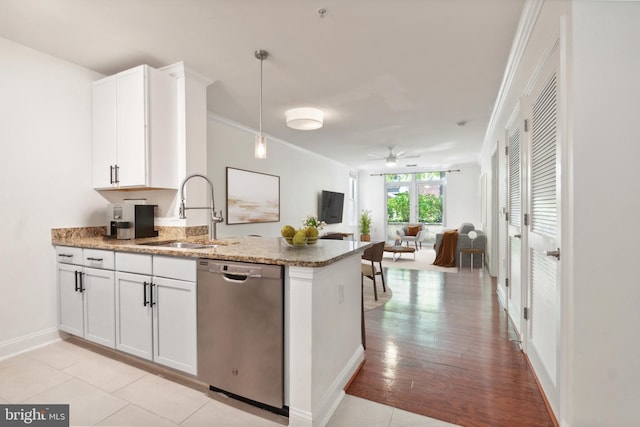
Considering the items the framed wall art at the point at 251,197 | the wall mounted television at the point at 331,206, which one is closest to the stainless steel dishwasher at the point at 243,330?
the framed wall art at the point at 251,197


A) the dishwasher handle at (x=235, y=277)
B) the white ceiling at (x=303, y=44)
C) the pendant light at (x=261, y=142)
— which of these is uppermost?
the white ceiling at (x=303, y=44)

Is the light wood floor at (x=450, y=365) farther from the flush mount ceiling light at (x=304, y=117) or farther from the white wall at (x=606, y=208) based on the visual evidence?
the flush mount ceiling light at (x=304, y=117)

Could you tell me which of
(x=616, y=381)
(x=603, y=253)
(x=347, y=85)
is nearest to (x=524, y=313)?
(x=616, y=381)

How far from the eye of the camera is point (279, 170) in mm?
5906

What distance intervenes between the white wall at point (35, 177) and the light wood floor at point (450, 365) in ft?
9.02

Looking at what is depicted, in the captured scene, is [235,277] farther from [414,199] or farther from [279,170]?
[414,199]

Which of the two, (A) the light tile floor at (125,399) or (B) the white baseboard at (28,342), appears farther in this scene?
(B) the white baseboard at (28,342)

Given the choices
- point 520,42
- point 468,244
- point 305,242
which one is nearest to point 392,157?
point 468,244

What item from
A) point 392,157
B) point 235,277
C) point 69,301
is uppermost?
point 392,157

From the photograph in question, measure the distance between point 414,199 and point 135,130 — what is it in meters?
8.69

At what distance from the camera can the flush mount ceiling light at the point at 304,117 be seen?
3.91 meters

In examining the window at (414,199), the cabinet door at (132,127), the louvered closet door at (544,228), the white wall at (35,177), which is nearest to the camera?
the louvered closet door at (544,228)

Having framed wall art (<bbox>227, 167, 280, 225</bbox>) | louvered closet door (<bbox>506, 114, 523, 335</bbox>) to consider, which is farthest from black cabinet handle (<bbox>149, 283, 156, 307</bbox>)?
louvered closet door (<bbox>506, 114, 523, 335</bbox>)

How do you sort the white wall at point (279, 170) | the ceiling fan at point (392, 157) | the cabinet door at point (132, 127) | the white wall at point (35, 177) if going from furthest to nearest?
the ceiling fan at point (392, 157) < the white wall at point (279, 170) < the cabinet door at point (132, 127) < the white wall at point (35, 177)
